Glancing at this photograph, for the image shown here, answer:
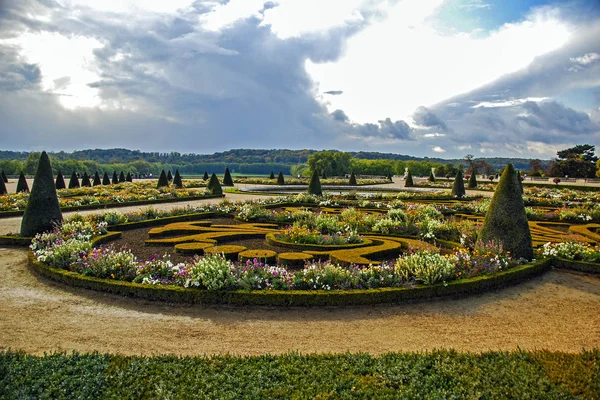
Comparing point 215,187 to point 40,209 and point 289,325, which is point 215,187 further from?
point 289,325

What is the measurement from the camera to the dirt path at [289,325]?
19.2 feet

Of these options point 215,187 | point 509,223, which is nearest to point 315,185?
point 215,187

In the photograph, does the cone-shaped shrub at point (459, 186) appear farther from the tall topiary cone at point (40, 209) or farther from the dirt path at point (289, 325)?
the tall topiary cone at point (40, 209)

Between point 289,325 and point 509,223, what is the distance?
632 cm

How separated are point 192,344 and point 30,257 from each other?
6.35m

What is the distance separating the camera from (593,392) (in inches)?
172

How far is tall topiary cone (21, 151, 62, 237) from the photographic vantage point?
40.6 feet

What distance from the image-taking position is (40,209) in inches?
492

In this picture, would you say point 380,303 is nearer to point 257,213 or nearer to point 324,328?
point 324,328

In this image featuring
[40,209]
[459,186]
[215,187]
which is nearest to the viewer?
[40,209]

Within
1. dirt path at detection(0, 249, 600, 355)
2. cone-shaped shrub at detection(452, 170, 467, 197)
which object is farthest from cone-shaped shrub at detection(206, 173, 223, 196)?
dirt path at detection(0, 249, 600, 355)

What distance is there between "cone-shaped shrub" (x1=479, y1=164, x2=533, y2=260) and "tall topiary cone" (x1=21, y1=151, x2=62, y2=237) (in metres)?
12.1

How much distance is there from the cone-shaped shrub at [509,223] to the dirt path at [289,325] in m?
1.82

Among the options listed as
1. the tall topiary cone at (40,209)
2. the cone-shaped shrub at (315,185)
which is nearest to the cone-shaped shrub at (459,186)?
the cone-shaped shrub at (315,185)
